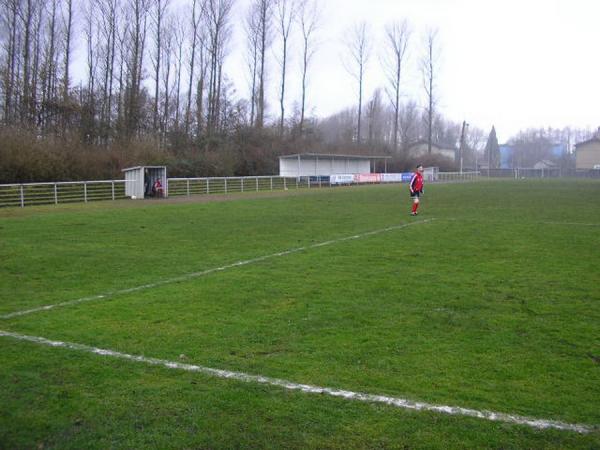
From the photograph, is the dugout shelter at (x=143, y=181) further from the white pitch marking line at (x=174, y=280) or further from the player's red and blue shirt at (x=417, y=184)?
the white pitch marking line at (x=174, y=280)

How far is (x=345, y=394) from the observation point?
14.9ft

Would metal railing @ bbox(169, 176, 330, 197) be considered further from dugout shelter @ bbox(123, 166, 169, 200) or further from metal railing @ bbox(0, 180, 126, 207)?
metal railing @ bbox(0, 180, 126, 207)

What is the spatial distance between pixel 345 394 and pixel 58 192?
26671mm

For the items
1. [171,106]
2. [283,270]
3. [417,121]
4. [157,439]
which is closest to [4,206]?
[283,270]

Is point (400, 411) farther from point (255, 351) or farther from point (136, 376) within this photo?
point (136, 376)

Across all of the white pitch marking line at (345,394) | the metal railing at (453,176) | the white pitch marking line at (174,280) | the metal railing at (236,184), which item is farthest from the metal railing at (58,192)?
the metal railing at (453,176)

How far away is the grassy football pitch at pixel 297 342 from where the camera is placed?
3969mm

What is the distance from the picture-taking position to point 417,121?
11775cm

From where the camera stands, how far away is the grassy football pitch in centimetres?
397

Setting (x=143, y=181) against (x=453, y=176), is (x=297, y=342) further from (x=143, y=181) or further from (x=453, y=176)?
(x=453, y=176)

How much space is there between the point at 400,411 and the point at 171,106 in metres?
54.0

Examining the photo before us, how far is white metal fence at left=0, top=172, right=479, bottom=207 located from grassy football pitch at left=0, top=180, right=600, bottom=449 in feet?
48.8

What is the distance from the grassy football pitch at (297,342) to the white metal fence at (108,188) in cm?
1488

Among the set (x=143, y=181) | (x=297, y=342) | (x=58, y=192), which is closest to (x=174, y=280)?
(x=297, y=342)
